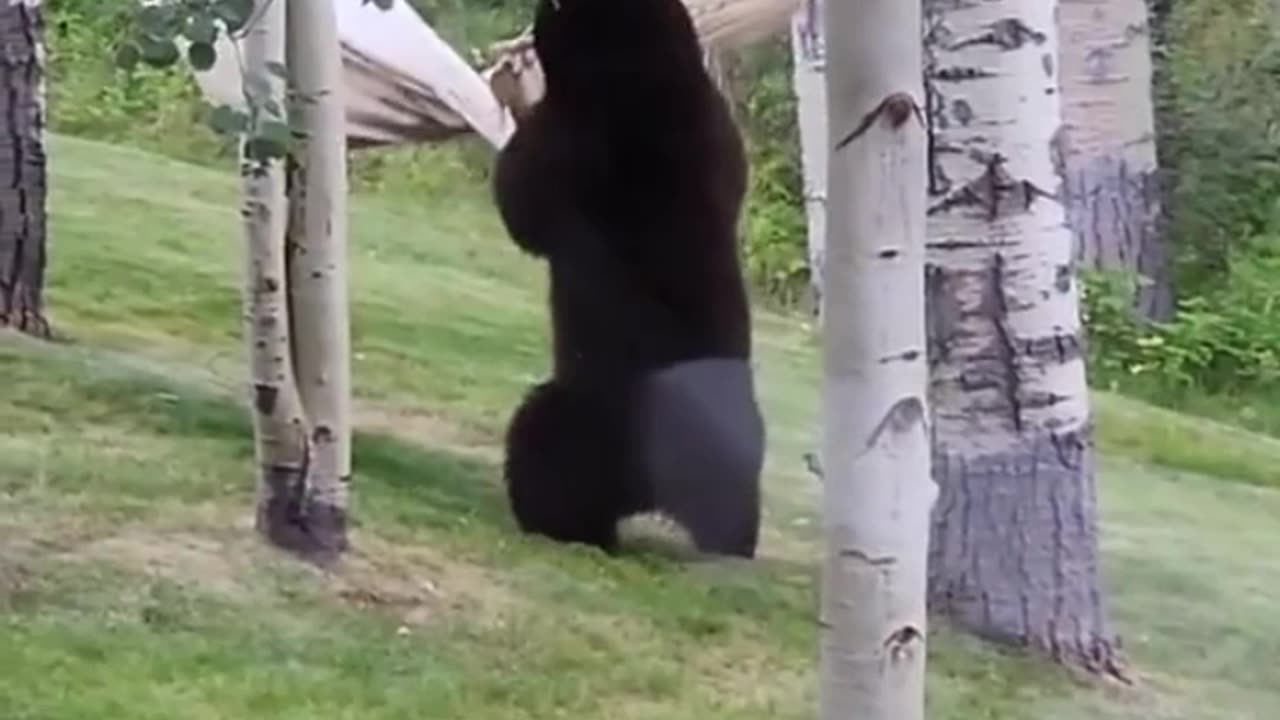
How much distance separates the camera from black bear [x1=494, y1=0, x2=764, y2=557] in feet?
18.8

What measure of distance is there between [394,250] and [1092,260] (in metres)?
4.68

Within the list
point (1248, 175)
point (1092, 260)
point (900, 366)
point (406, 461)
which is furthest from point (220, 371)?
point (1248, 175)

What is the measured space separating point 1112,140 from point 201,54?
38.5ft

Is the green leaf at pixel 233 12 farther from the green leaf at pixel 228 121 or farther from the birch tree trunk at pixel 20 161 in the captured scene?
the birch tree trunk at pixel 20 161

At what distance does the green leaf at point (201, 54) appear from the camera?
3.50 metres

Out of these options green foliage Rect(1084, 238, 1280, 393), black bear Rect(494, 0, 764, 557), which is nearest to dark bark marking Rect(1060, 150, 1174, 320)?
green foliage Rect(1084, 238, 1280, 393)

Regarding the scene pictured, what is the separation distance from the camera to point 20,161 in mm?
7512

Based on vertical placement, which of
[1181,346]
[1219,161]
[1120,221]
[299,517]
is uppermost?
[299,517]

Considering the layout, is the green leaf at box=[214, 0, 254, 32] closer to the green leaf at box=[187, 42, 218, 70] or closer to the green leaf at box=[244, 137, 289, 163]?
the green leaf at box=[187, 42, 218, 70]

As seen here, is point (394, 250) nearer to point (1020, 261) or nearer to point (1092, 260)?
point (1092, 260)

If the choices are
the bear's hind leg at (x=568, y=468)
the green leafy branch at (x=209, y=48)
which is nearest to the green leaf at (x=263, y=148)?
the green leafy branch at (x=209, y=48)

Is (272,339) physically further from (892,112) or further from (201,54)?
(892,112)

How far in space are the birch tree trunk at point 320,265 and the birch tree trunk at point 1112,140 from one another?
964 cm

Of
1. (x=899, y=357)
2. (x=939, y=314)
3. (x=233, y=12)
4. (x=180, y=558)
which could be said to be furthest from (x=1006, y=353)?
(x=899, y=357)
